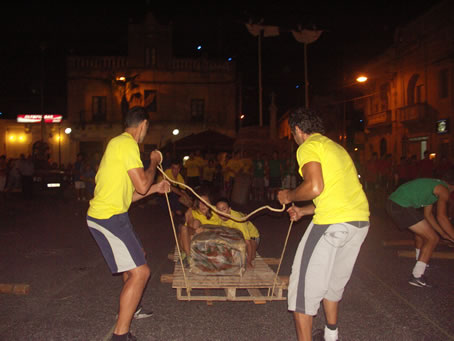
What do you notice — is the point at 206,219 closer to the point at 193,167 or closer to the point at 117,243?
the point at 117,243

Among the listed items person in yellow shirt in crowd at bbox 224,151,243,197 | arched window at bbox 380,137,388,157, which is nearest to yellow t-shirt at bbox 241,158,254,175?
person in yellow shirt in crowd at bbox 224,151,243,197

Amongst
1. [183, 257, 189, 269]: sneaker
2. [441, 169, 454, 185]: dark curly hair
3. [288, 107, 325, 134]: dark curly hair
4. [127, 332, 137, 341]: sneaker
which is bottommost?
[127, 332, 137, 341]: sneaker

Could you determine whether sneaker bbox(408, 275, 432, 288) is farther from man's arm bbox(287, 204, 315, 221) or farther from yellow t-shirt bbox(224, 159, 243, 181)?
yellow t-shirt bbox(224, 159, 243, 181)

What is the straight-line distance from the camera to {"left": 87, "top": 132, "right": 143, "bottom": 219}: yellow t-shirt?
392 centimetres

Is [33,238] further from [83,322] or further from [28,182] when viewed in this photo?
[28,182]

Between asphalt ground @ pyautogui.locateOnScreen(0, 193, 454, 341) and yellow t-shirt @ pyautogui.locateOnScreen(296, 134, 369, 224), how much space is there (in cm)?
152

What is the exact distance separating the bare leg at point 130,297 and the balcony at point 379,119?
1224 inches

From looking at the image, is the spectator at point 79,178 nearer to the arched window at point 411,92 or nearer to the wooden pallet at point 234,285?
the wooden pallet at point 234,285

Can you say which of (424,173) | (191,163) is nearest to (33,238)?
(191,163)

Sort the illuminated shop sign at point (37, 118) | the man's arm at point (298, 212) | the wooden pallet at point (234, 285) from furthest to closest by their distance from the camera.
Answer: the illuminated shop sign at point (37, 118), the wooden pallet at point (234, 285), the man's arm at point (298, 212)

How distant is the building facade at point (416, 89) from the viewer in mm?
24406

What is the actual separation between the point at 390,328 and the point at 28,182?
59.5 feet

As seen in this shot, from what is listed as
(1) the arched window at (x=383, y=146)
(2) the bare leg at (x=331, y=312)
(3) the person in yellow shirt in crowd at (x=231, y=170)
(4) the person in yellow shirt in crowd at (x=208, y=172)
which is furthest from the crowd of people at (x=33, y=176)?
(1) the arched window at (x=383, y=146)

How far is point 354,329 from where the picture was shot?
4562 mm
